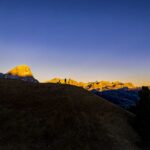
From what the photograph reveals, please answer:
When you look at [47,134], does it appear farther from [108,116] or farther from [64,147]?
[108,116]

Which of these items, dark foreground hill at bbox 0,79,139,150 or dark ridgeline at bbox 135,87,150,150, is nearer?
dark foreground hill at bbox 0,79,139,150

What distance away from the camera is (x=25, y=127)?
55.8m

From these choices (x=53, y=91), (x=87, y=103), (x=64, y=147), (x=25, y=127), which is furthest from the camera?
(x=53, y=91)

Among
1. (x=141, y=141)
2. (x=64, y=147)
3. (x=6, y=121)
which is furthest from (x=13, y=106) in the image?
(x=141, y=141)

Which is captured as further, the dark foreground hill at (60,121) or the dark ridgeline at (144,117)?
the dark ridgeline at (144,117)

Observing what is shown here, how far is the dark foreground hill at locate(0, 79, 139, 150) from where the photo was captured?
49.7 metres

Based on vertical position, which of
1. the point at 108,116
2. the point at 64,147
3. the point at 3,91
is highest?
the point at 3,91

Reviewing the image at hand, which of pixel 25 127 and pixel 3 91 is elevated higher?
pixel 3 91

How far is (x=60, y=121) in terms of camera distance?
57.5m

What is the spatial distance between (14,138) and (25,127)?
452 centimetres

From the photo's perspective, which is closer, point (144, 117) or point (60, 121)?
point (60, 121)

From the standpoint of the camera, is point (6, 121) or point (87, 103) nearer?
point (6, 121)

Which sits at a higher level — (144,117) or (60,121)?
(144,117)

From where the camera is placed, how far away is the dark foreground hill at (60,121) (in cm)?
4972
